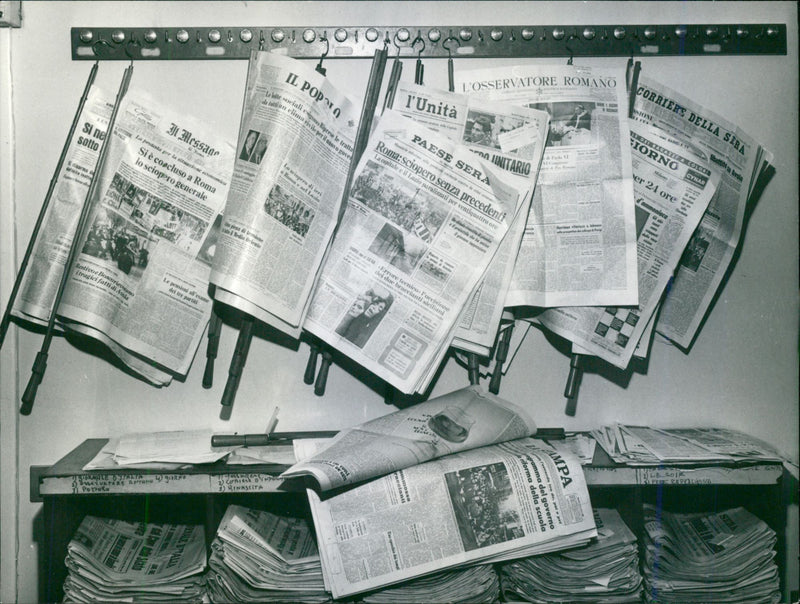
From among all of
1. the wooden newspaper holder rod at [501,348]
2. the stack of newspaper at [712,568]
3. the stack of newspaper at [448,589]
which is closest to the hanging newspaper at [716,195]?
the wooden newspaper holder rod at [501,348]

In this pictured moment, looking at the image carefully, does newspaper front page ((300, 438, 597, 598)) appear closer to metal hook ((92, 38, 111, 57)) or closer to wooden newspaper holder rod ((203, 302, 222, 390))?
wooden newspaper holder rod ((203, 302, 222, 390))

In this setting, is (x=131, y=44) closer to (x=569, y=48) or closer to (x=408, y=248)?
(x=408, y=248)

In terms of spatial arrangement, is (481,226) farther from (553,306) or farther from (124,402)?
(124,402)

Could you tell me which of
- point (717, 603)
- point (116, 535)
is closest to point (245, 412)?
point (116, 535)

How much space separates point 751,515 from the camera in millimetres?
1391

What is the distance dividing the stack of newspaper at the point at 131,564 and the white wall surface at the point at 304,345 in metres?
0.19

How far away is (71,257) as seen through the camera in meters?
1.35

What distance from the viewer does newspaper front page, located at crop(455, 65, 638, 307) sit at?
137 cm

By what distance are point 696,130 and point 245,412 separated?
3.49 feet

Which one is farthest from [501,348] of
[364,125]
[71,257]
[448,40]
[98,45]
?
[98,45]

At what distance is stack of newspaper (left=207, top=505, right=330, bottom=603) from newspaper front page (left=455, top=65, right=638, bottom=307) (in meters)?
0.63

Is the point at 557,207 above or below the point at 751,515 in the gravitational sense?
above

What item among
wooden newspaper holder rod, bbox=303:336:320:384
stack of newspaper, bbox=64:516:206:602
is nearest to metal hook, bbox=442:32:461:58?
wooden newspaper holder rod, bbox=303:336:320:384

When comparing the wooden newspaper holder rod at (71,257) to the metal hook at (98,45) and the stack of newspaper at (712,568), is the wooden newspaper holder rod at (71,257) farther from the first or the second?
the stack of newspaper at (712,568)
